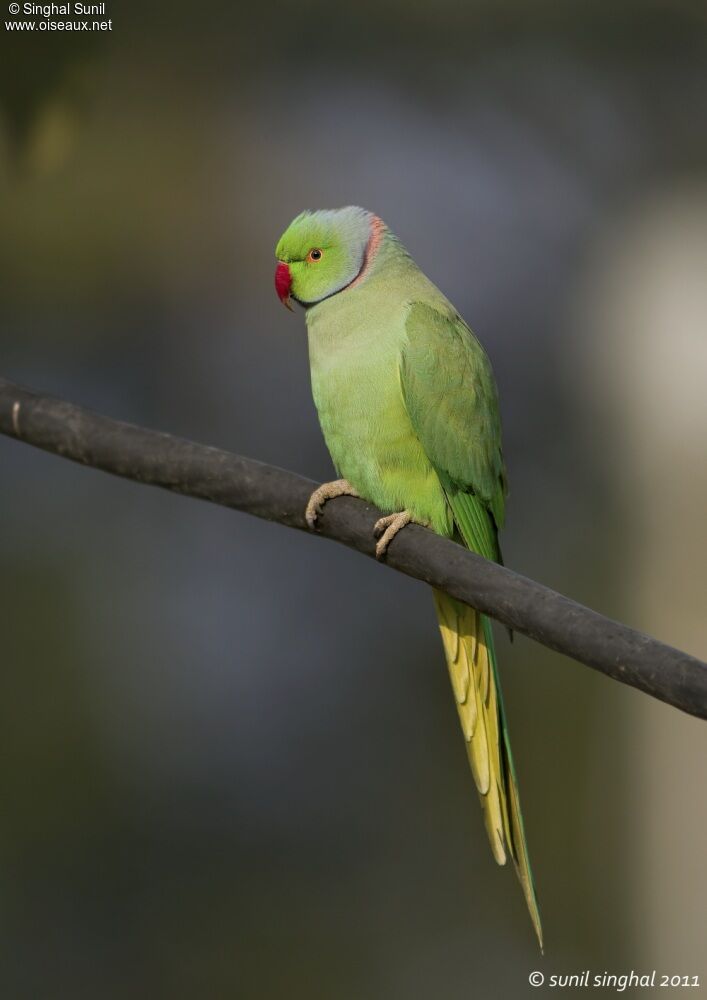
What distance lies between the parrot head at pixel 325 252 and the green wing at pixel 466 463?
9 centimetres

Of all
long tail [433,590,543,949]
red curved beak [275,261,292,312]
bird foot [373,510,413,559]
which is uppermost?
red curved beak [275,261,292,312]

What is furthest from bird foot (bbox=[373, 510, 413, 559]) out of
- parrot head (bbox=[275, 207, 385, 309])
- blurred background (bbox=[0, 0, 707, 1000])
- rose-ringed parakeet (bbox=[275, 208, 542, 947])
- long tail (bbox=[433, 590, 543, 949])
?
blurred background (bbox=[0, 0, 707, 1000])

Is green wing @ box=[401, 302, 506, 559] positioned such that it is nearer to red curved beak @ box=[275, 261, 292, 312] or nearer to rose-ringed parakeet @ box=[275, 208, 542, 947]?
rose-ringed parakeet @ box=[275, 208, 542, 947]

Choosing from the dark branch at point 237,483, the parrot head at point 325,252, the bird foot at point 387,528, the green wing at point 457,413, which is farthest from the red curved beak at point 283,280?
the dark branch at point 237,483

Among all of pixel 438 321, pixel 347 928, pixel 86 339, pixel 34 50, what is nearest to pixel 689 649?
pixel 347 928

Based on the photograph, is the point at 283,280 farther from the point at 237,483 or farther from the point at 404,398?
the point at 237,483

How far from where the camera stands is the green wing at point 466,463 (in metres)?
1.07

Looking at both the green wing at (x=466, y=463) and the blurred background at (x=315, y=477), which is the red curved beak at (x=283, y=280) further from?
the blurred background at (x=315, y=477)

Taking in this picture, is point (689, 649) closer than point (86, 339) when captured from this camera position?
Yes

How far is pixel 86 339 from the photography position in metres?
2.46

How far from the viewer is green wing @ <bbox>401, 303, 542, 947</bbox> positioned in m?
1.07

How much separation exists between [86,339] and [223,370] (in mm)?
314

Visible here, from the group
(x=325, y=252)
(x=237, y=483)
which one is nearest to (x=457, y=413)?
(x=325, y=252)

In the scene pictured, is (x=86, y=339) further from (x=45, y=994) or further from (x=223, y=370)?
(x=45, y=994)
